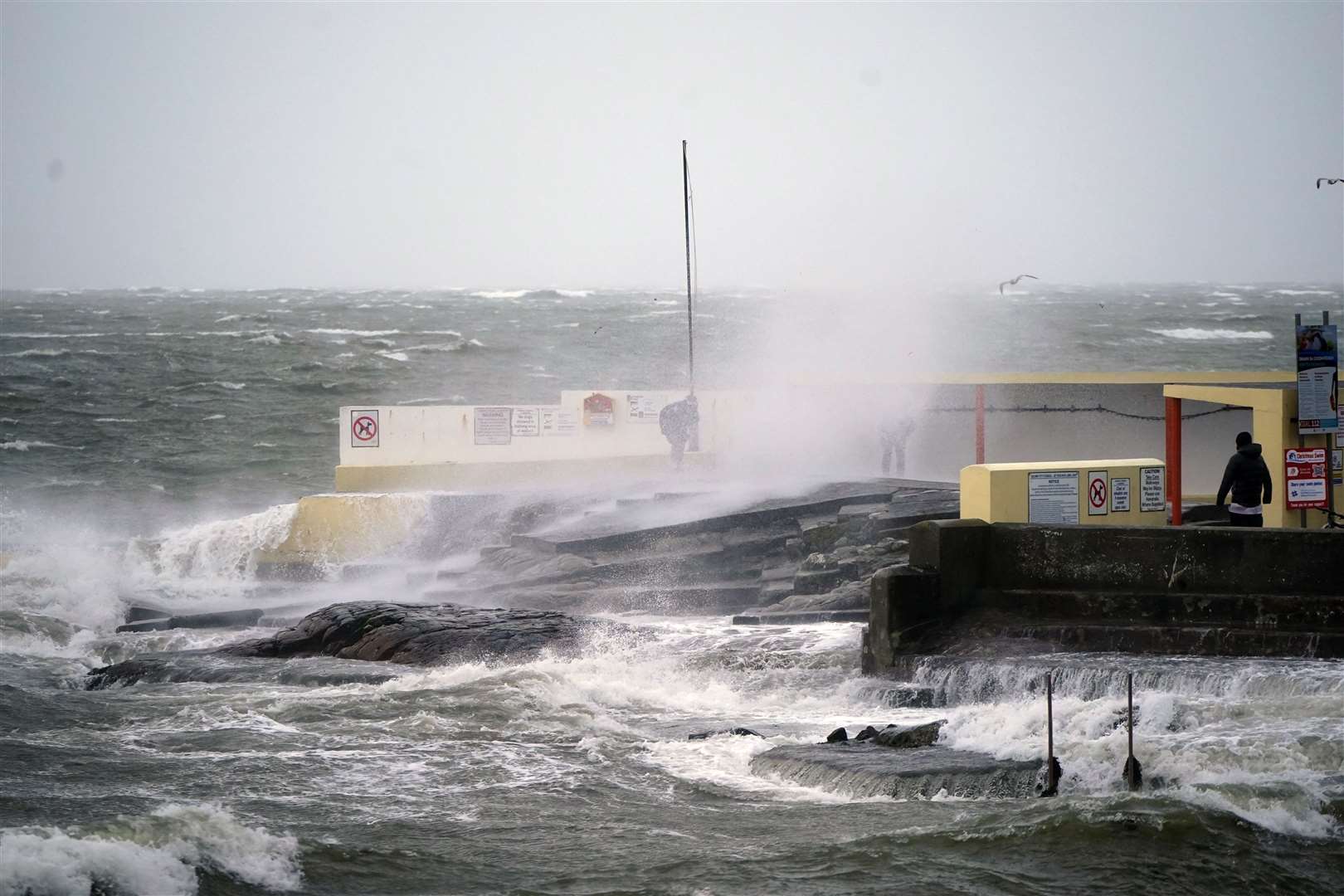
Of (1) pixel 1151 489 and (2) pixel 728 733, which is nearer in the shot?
(2) pixel 728 733

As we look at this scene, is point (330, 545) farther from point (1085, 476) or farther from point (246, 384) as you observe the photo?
point (246, 384)

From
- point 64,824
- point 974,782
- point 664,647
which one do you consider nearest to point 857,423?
point 664,647

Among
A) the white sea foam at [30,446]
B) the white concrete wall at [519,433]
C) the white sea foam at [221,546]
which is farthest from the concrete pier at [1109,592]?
the white sea foam at [30,446]

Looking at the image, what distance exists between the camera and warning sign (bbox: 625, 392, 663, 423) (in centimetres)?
2719

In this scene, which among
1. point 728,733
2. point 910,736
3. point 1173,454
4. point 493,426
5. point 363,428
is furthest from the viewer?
point 493,426

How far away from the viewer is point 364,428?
2655 cm

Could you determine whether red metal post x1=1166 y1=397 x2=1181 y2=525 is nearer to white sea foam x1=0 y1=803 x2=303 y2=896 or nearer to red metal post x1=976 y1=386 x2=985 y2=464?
red metal post x1=976 y1=386 x2=985 y2=464

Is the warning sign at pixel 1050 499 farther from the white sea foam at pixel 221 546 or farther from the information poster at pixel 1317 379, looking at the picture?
the white sea foam at pixel 221 546

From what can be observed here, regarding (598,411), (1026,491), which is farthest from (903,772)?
(598,411)

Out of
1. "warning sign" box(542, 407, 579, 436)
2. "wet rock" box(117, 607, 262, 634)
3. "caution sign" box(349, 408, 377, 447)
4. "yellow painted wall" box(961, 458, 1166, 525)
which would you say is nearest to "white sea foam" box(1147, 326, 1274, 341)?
"warning sign" box(542, 407, 579, 436)

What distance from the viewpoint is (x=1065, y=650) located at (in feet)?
47.4

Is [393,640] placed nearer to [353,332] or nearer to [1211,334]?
[353,332]

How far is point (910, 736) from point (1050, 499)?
14.2 feet

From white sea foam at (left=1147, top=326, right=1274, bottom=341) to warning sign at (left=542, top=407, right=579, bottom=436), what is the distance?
6552 centimetres
